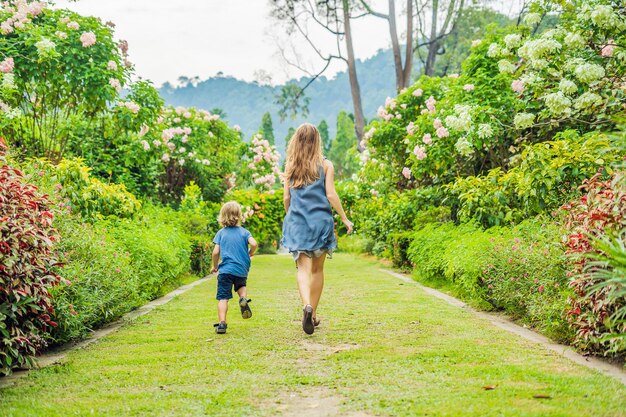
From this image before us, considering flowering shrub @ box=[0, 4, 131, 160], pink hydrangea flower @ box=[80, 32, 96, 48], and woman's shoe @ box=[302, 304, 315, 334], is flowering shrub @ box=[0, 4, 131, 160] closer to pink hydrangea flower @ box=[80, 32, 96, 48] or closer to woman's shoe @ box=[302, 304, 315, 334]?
pink hydrangea flower @ box=[80, 32, 96, 48]

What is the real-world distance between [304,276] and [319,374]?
73.3 inches

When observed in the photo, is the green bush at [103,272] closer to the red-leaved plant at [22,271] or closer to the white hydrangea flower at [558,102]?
the red-leaved plant at [22,271]

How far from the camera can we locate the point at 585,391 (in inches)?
141

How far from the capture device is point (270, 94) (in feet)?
512

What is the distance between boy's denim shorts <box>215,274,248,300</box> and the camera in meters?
6.34

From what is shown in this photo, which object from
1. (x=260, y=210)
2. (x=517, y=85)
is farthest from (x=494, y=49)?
(x=260, y=210)

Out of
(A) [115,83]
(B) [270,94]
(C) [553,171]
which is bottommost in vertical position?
(C) [553,171]

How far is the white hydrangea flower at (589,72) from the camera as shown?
7.67 m

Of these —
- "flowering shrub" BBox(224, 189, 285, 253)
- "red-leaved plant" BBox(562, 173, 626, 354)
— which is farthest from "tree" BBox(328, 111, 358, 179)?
"red-leaved plant" BBox(562, 173, 626, 354)

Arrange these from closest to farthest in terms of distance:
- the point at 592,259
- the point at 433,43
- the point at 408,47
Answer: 1. the point at 592,259
2. the point at 408,47
3. the point at 433,43

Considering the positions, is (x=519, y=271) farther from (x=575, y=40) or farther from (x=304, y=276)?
(x=575, y=40)

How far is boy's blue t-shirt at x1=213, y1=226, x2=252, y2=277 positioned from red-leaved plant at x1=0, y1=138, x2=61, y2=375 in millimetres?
2003

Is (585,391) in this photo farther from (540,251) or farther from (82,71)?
(82,71)

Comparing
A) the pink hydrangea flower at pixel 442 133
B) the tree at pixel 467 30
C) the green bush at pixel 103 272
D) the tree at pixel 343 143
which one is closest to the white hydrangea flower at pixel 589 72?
the pink hydrangea flower at pixel 442 133
